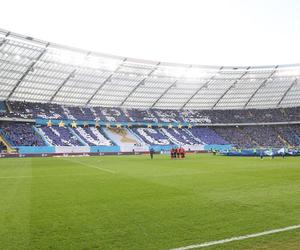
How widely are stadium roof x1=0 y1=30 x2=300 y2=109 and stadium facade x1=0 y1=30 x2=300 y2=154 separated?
201 mm

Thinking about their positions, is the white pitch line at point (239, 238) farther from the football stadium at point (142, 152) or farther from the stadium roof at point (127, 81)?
the stadium roof at point (127, 81)

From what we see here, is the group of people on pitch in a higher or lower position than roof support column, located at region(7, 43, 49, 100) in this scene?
lower

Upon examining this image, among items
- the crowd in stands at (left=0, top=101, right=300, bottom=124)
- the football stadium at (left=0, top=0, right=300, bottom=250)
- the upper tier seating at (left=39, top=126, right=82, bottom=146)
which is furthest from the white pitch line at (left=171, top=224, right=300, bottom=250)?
the crowd in stands at (left=0, top=101, right=300, bottom=124)

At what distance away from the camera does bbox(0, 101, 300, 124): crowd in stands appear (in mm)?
72938

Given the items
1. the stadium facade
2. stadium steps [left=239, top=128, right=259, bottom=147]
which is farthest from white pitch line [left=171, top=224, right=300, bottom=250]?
stadium steps [left=239, top=128, right=259, bottom=147]

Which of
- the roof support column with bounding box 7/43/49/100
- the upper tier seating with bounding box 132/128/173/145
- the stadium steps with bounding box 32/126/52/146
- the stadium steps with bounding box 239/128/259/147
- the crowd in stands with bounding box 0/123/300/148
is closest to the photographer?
the roof support column with bounding box 7/43/49/100

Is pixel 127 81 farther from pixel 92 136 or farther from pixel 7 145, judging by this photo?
pixel 7 145

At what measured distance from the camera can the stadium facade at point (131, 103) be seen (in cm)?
6253

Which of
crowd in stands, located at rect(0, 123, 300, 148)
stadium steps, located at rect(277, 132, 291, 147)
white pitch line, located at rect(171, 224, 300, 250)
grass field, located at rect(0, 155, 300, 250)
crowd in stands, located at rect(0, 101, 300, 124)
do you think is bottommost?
white pitch line, located at rect(171, 224, 300, 250)

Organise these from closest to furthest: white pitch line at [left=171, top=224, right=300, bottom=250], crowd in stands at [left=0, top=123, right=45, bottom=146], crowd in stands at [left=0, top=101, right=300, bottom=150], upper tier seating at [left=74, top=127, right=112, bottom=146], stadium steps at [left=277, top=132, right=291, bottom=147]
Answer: white pitch line at [left=171, top=224, right=300, bottom=250] → crowd in stands at [left=0, top=123, right=45, bottom=146] → crowd in stands at [left=0, top=101, right=300, bottom=150] → upper tier seating at [left=74, top=127, right=112, bottom=146] → stadium steps at [left=277, top=132, right=291, bottom=147]

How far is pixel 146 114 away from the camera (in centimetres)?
8950

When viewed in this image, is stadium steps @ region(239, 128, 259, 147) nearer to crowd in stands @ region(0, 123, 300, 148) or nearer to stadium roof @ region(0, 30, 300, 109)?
crowd in stands @ region(0, 123, 300, 148)

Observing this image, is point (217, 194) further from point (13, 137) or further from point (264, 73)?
point (264, 73)

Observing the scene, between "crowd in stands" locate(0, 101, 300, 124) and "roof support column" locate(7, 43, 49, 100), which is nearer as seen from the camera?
"roof support column" locate(7, 43, 49, 100)
